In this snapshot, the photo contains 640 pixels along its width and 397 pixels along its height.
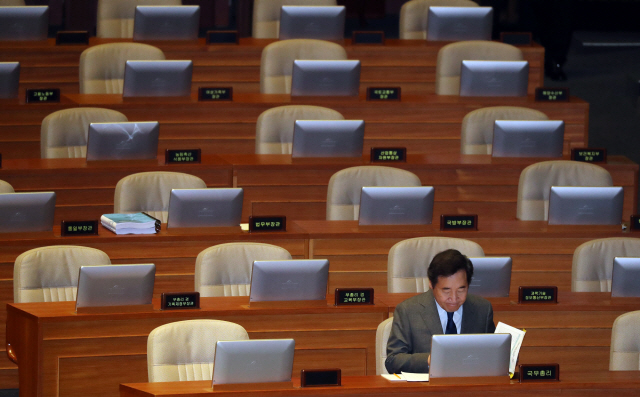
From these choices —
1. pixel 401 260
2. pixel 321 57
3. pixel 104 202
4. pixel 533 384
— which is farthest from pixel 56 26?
pixel 533 384

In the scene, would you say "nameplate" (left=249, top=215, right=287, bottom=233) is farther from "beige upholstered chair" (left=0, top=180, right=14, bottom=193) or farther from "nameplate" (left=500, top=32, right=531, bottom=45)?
"nameplate" (left=500, top=32, right=531, bottom=45)

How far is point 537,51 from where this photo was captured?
786cm

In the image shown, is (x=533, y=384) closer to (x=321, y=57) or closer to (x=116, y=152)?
(x=116, y=152)

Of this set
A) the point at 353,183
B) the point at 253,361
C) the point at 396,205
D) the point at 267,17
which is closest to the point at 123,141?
the point at 353,183

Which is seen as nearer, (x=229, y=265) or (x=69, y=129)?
(x=229, y=265)

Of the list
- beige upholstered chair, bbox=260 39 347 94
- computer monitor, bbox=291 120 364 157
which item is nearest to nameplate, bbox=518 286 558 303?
computer monitor, bbox=291 120 364 157

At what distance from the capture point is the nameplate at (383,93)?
7.12 metres

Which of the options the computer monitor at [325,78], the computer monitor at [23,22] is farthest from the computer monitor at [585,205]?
the computer monitor at [23,22]

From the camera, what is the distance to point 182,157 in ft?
20.6

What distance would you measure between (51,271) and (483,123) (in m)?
2.89

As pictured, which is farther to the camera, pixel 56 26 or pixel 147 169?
pixel 56 26

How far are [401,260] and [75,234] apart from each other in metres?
1.54

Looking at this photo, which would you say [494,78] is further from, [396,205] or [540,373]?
[540,373]

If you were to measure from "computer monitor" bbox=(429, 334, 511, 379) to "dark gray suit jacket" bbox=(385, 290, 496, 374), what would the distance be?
231mm
